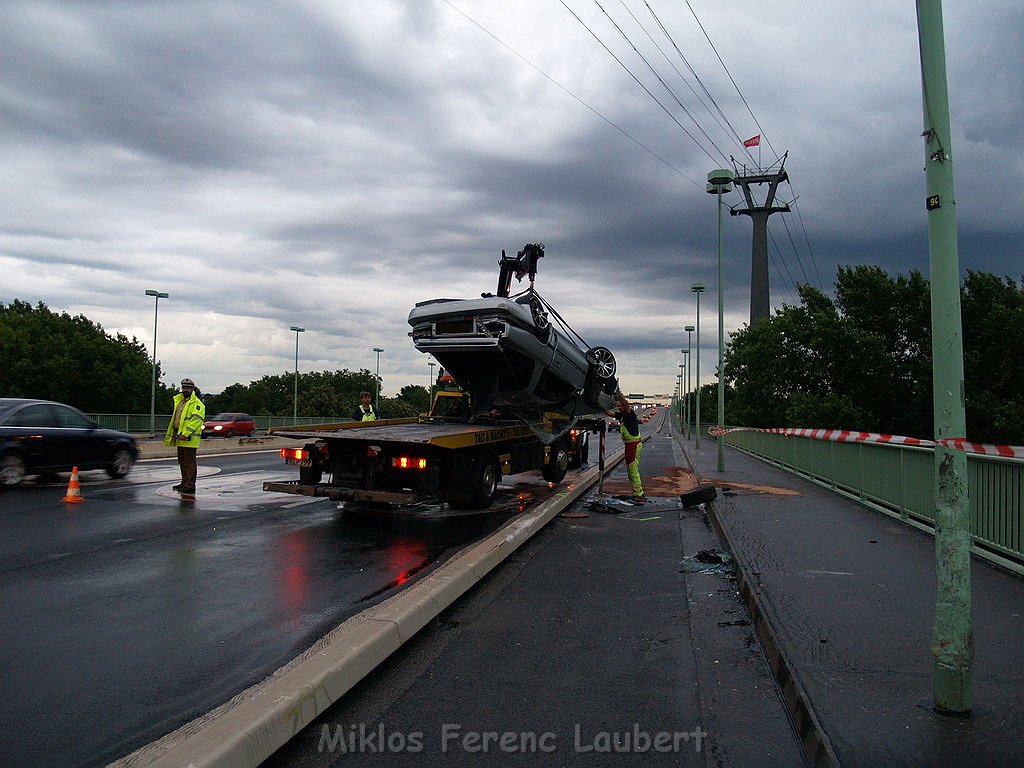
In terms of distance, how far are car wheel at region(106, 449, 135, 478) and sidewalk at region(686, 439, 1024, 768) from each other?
11.7 meters

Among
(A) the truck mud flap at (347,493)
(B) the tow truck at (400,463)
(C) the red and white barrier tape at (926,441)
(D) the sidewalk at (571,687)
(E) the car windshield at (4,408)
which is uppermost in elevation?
(E) the car windshield at (4,408)

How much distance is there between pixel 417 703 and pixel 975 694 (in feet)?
9.91

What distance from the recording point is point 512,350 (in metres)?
11.8

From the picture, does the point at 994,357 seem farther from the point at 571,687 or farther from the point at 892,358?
the point at 571,687

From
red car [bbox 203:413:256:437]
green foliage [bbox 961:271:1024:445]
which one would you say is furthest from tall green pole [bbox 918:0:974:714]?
red car [bbox 203:413:256:437]

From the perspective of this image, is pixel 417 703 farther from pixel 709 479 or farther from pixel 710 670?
pixel 709 479

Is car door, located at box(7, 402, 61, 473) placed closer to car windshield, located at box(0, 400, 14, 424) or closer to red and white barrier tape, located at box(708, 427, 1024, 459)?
car windshield, located at box(0, 400, 14, 424)

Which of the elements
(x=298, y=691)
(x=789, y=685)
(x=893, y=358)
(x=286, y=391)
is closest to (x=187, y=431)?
(x=298, y=691)

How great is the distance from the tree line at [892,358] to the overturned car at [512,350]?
83.3ft

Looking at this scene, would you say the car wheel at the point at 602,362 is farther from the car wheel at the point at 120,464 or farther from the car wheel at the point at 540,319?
the car wheel at the point at 120,464

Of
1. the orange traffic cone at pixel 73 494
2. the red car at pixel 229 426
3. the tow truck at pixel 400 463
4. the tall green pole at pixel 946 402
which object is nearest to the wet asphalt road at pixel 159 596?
the orange traffic cone at pixel 73 494

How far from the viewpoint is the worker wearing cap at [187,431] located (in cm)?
1223

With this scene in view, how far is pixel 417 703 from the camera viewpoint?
167 inches

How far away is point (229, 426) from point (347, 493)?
3450 centimetres
